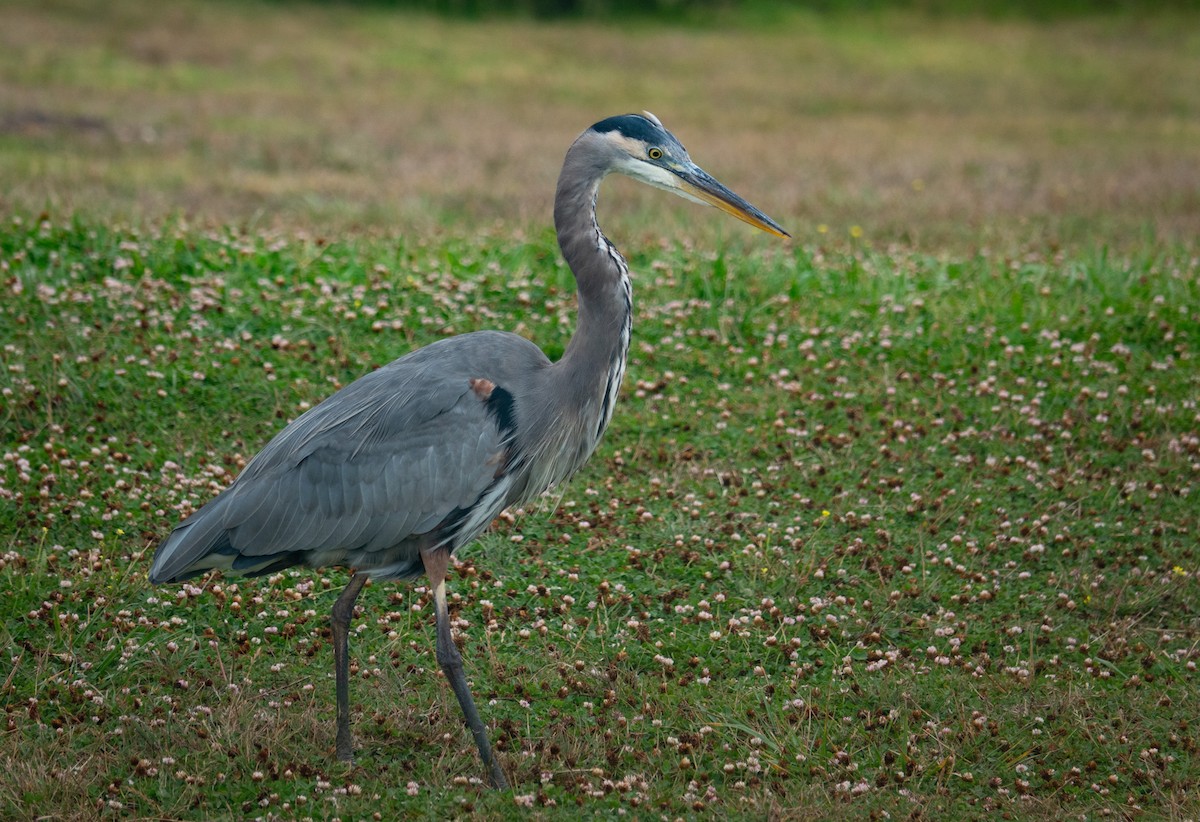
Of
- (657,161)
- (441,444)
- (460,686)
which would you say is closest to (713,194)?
(657,161)

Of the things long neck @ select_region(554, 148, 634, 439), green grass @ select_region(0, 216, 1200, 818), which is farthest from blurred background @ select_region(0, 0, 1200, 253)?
long neck @ select_region(554, 148, 634, 439)

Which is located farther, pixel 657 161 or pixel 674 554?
pixel 674 554

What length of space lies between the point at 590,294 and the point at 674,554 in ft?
6.74

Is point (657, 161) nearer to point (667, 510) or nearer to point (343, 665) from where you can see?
point (667, 510)

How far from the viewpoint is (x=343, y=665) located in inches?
223

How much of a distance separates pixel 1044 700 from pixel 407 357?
11.5ft

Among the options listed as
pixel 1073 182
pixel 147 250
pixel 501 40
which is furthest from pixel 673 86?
pixel 147 250

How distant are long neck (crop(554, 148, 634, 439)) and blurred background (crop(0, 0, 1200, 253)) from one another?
632cm

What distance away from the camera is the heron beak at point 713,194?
6.02 meters

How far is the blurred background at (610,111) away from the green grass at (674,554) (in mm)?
2181

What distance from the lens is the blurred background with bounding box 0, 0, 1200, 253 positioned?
14031 millimetres

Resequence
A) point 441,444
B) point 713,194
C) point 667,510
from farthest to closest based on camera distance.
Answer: point 667,510 → point 713,194 → point 441,444

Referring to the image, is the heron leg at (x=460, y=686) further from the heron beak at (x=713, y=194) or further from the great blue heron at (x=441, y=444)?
the heron beak at (x=713, y=194)

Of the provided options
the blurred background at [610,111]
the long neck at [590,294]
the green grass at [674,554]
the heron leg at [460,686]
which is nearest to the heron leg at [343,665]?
the green grass at [674,554]
